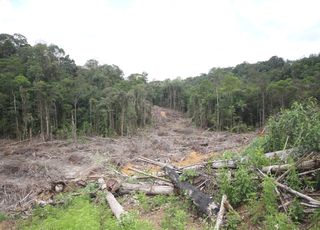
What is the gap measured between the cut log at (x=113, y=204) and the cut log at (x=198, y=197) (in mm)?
1663

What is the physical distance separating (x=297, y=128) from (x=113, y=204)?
Result: 509cm

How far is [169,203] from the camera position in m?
7.96

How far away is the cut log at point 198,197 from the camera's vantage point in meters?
6.48

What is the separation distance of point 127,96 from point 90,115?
498 cm

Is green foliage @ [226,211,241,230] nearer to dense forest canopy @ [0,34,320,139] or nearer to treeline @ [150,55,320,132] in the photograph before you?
dense forest canopy @ [0,34,320,139]

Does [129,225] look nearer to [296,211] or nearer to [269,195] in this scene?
[269,195]

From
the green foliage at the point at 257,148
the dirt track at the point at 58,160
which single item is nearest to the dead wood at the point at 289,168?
the green foliage at the point at 257,148

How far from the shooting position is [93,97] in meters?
37.0

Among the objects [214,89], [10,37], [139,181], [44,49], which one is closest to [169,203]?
[139,181]

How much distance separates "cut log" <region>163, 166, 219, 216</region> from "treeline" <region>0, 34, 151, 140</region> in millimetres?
23989

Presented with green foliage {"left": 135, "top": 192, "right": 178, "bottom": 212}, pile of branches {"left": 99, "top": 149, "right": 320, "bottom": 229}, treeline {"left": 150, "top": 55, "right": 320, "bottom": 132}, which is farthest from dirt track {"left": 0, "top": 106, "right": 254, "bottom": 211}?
treeline {"left": 150, "top": 55, "right": 320, "bottom": 132}

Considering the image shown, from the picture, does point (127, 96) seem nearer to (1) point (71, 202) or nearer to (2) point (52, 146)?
(2) point (52, 146)

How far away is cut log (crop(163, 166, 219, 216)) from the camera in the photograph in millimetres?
6479

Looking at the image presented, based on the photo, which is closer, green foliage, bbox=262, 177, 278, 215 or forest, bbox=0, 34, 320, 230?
green foliage, bbox=262, 177, 278, 215
